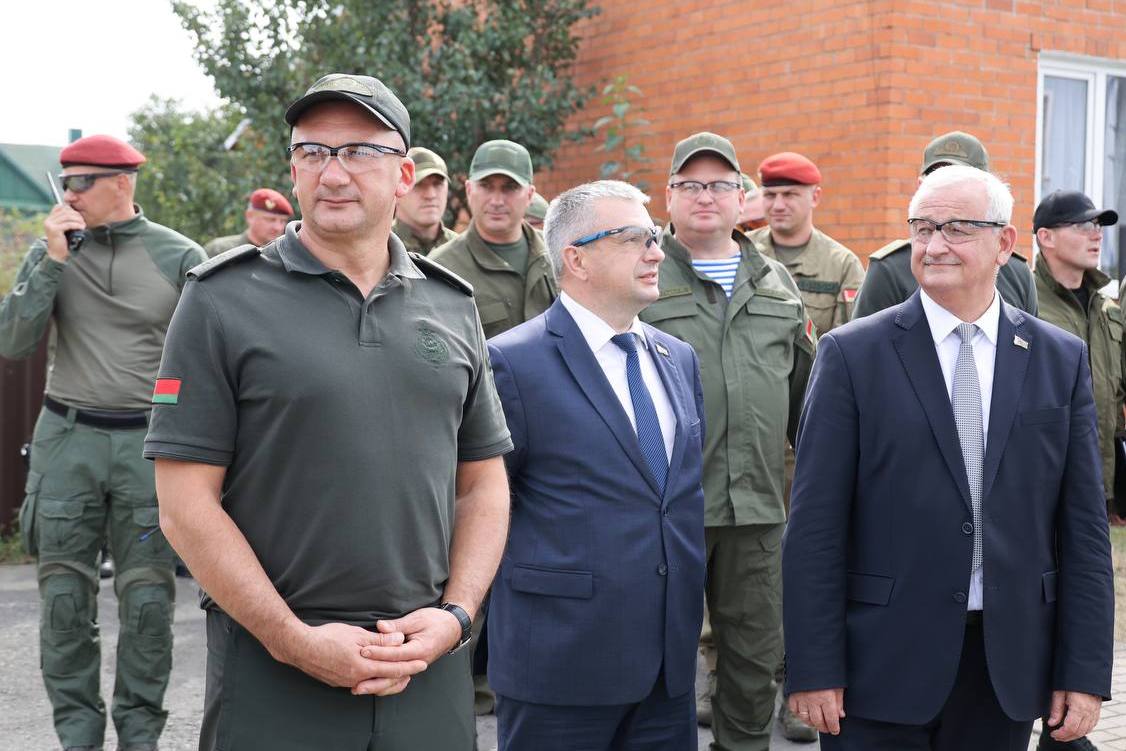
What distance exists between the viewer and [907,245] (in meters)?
5.14

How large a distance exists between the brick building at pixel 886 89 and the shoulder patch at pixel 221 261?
6.67 m

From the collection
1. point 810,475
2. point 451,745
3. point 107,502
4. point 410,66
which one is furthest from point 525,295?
point 410,66

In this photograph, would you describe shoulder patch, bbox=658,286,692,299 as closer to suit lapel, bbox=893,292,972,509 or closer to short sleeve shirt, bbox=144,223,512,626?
suit lapel, bbox=893,292,972,509

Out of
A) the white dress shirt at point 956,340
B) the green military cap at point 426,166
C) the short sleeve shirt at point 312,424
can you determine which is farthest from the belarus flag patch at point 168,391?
the green military cap at point 426,166

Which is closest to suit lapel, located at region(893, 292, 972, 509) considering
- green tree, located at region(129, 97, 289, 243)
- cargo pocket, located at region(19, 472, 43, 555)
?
cargo pocket, located at region(19, 472, 43, 555)

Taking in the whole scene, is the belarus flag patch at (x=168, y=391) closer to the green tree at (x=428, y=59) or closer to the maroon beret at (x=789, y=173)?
the maroon beret at (x=789, y=173)

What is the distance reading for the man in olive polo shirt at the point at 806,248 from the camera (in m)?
7.09

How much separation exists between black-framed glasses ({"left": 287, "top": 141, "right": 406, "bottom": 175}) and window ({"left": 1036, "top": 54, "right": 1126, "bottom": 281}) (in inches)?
310

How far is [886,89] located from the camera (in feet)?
28.7

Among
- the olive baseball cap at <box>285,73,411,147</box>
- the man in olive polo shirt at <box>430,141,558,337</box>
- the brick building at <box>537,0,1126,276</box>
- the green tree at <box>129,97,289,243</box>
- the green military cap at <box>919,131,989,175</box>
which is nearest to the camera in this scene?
the olive baseball cap at <box>285,73,411,147</box>

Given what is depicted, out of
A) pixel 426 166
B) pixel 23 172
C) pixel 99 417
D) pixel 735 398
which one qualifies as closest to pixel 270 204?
pixel 426 166

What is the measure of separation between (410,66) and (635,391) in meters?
7.39

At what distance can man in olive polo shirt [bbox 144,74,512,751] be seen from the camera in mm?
2734

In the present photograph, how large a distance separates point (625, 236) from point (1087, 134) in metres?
7.18
